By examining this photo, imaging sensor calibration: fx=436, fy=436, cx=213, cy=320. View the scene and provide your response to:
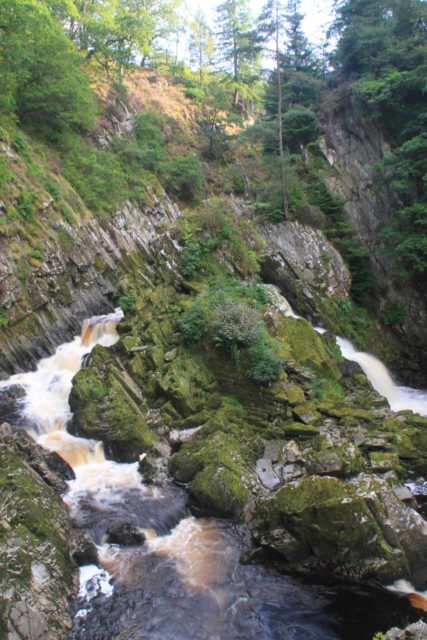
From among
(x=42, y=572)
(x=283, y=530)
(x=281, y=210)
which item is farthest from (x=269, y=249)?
(x=42, y=572)

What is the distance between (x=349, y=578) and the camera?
7.46 meters

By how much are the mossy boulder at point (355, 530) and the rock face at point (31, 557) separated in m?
3.68

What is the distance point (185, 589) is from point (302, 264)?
55.1 ft

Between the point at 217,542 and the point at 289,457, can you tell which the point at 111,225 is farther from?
the point at 217,542

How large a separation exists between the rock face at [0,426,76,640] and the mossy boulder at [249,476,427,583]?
368cm

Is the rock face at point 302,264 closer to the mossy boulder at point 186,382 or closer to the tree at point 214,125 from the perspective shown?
the mossy boulder at point 186,382

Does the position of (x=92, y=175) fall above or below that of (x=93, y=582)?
above

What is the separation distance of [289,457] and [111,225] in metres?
14.5

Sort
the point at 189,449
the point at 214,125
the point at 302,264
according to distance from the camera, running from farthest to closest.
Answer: the point at 214,125, the point at 302,264, the point at 189,449

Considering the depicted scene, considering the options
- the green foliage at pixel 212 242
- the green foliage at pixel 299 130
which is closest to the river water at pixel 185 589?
the green foliage at pixel 212 242

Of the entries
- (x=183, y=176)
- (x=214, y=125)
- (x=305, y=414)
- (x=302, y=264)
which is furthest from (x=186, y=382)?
(x=214, y=125)

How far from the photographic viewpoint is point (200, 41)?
46000 mm

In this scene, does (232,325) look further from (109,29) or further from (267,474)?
(109,29)

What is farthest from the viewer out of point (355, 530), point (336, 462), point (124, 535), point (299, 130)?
point (299, 130)
